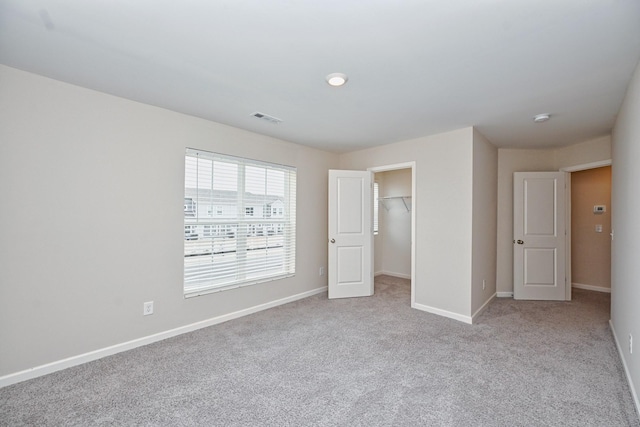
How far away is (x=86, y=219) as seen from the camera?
2539 millimetres

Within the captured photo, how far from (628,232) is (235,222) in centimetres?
374

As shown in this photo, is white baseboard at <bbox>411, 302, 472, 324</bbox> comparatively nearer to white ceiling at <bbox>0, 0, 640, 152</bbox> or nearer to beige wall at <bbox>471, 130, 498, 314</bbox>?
beige wall at <bbox>471, 130, 498, 314</bbox>

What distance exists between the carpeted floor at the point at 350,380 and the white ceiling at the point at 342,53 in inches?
92.0

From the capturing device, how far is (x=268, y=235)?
4.04 m

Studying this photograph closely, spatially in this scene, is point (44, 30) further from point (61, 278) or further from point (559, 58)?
point (559, 58)

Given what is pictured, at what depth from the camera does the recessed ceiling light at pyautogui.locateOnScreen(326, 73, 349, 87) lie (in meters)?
2.22

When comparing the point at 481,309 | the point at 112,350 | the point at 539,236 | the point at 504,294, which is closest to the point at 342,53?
the point at 112,350

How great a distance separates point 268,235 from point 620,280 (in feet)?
12.3

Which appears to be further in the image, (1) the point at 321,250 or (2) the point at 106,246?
(1) the point at 321,250

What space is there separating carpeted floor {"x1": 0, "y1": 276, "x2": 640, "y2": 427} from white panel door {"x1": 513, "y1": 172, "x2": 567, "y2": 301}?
995 millimetres

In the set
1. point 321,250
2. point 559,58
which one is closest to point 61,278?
point 321,250

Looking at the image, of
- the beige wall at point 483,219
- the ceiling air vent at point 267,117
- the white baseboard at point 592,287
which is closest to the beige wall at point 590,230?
the white baseboard at point 592,287

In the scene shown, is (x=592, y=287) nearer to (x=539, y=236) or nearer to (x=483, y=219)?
(x=539, y=236)

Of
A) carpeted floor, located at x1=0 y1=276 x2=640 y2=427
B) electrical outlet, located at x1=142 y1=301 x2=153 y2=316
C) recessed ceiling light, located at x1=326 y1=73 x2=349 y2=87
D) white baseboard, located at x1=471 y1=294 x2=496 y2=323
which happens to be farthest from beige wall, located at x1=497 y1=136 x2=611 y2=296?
electrical outlet, located at x1=142 y1=301 x2=153 y2=316
